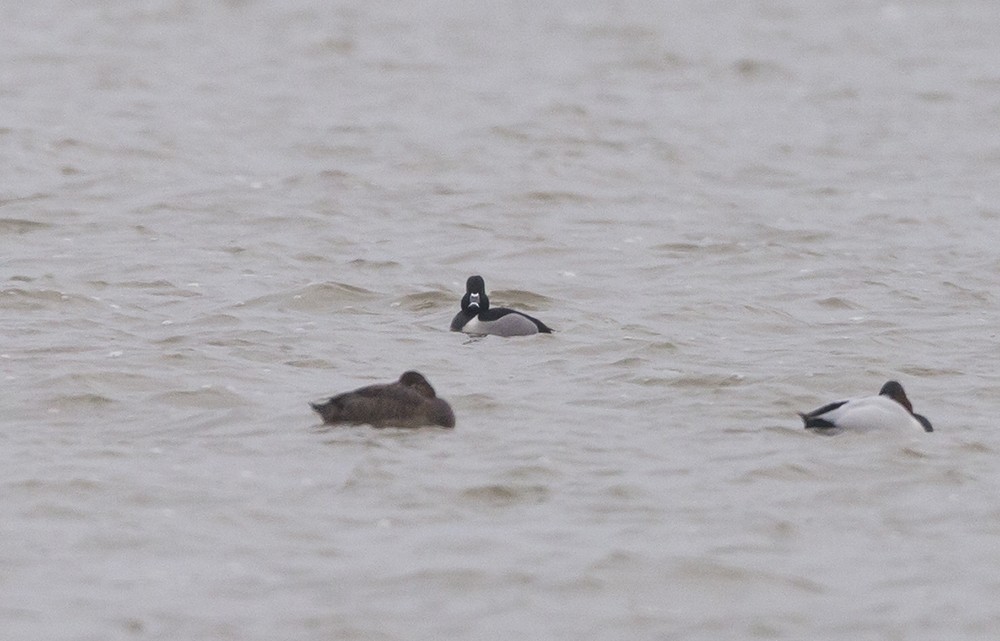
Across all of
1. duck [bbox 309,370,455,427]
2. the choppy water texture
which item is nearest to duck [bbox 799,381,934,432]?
the choppy water texture

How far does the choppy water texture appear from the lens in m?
10.7

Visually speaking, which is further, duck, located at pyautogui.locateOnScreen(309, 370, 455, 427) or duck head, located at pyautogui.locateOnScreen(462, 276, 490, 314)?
duck head, located at pyautogui.locateOnScreen(462, 276, 490, 314)

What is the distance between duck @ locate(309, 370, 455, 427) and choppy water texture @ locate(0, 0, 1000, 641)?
12 centimetres

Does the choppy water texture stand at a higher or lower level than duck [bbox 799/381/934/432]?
lower

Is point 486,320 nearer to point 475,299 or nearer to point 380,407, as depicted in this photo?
point 475,299

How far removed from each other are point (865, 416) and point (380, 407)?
3277 mm

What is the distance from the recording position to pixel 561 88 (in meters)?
33.9

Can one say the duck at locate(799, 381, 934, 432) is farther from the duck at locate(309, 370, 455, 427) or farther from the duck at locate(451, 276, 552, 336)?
the duck at locate(451, 276, 552, 336)

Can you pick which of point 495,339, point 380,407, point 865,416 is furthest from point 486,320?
point 865,416

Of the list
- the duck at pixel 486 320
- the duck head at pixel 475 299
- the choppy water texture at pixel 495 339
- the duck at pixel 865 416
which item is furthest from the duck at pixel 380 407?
the duck head at pixel 475 299

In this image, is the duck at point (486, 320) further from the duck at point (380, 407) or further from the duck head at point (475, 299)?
the duck at point (380, 407)

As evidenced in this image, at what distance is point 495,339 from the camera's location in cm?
1717

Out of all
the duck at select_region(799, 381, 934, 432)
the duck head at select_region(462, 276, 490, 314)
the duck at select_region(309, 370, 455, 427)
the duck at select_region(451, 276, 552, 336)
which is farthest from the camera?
the duck head at select_region(462, 276, 490, 314)

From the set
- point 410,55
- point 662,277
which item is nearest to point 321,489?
point 662,277
